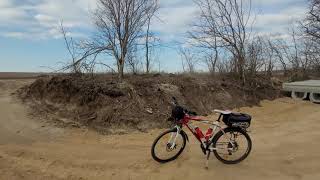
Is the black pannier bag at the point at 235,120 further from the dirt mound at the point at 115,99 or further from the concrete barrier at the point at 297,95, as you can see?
the concrete barrier at the point at 297,95

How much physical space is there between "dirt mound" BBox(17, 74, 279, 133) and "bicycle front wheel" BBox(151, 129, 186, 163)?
2.43 meters

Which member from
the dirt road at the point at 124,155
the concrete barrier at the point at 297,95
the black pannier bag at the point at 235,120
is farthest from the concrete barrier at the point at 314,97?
the black pannier bag at the point at 235,120

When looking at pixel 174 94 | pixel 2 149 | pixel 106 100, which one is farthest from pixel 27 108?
pixel 174 94

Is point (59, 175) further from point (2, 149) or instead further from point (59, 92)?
point (59, 92)

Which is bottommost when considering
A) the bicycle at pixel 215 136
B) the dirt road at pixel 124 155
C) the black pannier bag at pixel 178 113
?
the dirt road at pixel 124 155

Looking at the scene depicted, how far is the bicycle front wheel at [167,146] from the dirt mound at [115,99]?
2.43 metres

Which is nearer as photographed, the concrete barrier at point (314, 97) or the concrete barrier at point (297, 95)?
the concrete barrier at point (314, 97)

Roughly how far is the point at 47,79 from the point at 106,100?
7.16 feet

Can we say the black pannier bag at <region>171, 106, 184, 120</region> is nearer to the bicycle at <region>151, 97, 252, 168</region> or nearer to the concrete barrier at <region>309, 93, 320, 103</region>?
the bicycle at <region>151, 97, 252, 168</region>

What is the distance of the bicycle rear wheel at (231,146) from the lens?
7.81 m

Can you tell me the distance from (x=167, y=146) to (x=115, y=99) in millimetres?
3541

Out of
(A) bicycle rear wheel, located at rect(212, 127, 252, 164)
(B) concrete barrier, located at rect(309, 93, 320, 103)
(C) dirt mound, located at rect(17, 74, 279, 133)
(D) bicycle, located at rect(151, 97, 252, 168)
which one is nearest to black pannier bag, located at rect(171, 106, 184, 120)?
(D) bicycle, located at rect(151, 97, 252, 168)

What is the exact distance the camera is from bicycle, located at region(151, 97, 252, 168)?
778 cm

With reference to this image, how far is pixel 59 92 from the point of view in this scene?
1161 centimetres
